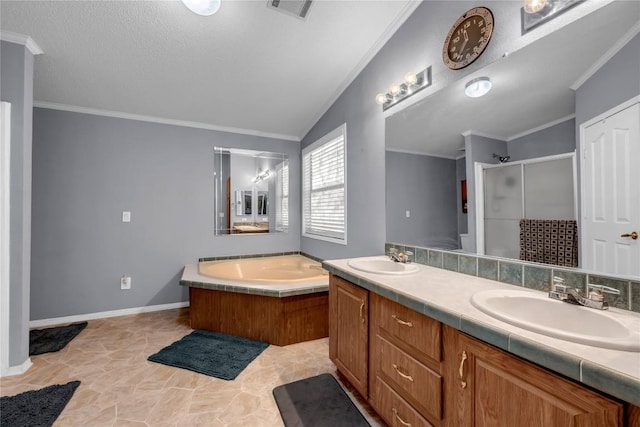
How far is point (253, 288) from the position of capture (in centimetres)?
241

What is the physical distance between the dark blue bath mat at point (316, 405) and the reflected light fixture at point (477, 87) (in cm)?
201

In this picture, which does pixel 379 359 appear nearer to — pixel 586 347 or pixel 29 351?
pixel 586 347

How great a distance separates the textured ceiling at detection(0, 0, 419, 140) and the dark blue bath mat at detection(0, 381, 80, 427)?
2.58 meters

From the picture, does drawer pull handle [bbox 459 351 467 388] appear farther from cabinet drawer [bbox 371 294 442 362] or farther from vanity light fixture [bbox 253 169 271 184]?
vanity light fixture [bbox 253 169 271 184]

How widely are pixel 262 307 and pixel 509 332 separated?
206 centimetres

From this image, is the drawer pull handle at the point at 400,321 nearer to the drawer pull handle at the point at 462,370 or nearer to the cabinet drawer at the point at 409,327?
the cabinet drawer at the point at 409,327

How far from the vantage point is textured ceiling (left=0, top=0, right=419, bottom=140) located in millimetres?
1934

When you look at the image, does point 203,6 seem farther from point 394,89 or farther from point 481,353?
point 481,353

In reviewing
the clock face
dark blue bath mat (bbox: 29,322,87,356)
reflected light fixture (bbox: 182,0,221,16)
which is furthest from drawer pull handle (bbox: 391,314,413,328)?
dark blue bath mat (bbox: 29,322,87,356)

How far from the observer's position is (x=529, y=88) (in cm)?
127

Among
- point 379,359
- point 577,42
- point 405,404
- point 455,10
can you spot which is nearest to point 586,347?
point 405,404

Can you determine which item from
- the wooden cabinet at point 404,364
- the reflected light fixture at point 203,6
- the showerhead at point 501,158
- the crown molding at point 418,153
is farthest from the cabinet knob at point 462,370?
the reflected light fixture at point 203,6

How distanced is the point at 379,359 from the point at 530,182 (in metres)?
1.18

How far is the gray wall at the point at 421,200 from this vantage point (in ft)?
5.56
